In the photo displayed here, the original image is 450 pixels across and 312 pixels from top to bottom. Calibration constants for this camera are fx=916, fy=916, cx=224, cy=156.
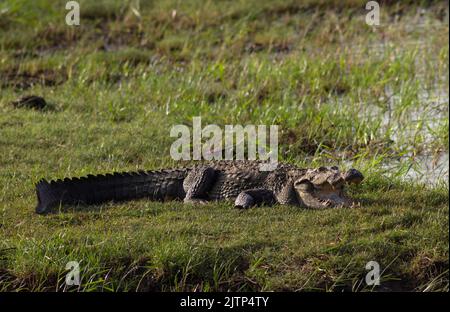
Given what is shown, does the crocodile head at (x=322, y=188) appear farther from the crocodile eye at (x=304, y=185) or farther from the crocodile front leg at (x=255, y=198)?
the crocodile front leg at (x=255, y=198)

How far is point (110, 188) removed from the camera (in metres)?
7.13

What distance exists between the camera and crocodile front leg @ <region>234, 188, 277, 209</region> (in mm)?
6918

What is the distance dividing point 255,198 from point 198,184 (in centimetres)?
47

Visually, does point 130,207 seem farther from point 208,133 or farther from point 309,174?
point 208,133

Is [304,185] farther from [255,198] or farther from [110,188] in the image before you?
[110,188]

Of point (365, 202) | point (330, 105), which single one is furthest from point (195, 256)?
point (330, 105)

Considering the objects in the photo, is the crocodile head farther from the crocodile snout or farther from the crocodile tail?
the crocodile tail

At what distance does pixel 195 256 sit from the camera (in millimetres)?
5945

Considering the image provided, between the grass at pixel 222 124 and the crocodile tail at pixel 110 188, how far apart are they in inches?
6.0

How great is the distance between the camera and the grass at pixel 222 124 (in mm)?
5934

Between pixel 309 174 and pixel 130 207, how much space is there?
4.54 feet

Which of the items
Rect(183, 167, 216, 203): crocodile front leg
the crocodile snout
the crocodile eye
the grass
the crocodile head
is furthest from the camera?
Rect(183, 167, 216, 203): crocodile front leg

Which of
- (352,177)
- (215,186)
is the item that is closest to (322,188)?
(352,177)

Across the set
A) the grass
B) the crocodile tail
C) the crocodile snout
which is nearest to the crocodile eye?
the grass
